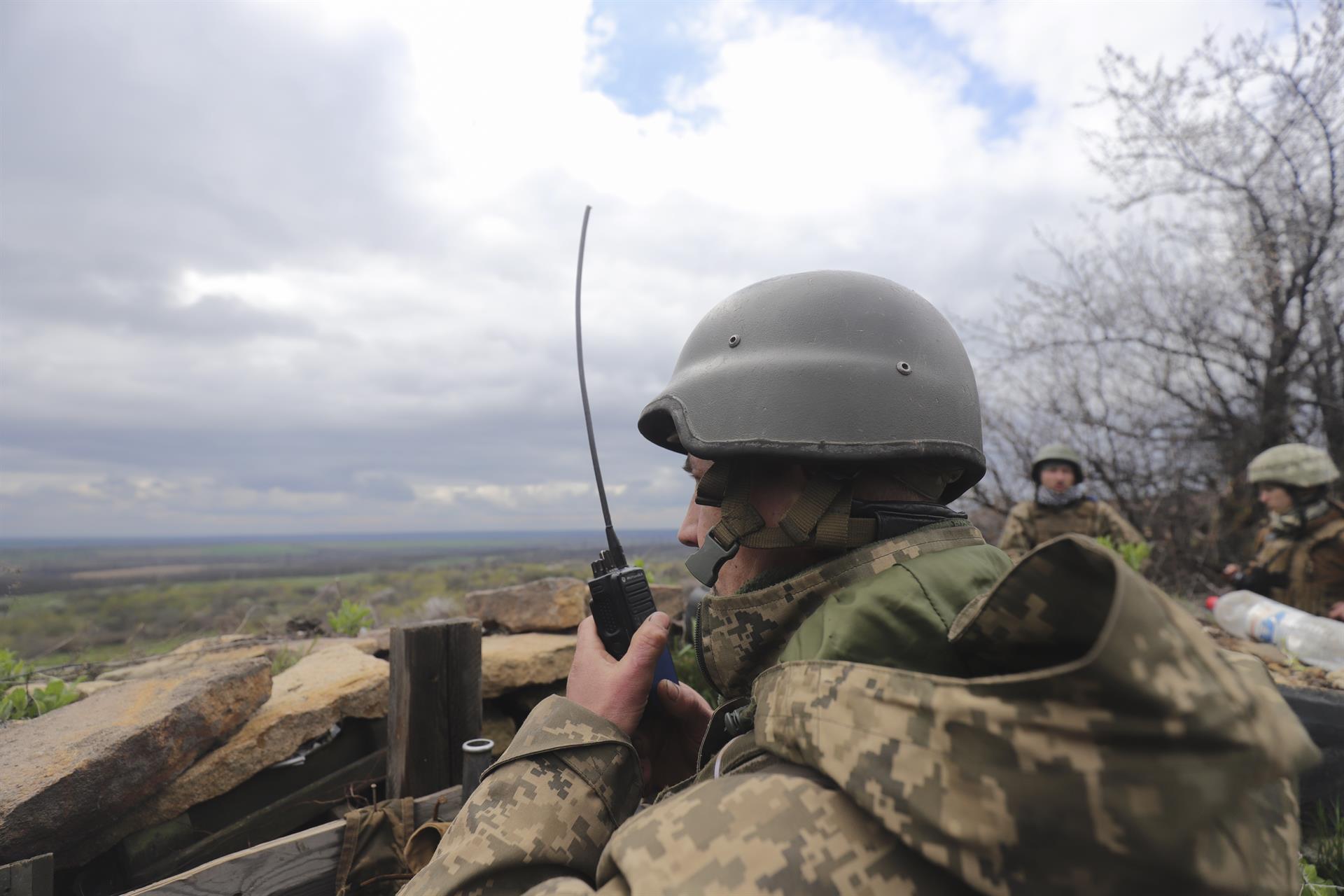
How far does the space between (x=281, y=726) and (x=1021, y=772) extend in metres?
3.63

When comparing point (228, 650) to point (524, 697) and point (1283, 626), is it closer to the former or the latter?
point (524, 697)

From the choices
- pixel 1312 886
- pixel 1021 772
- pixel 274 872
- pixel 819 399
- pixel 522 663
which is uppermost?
pixel 819 399

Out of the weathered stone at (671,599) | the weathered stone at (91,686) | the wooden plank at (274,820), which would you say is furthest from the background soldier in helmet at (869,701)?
the weathered stone at (671,599)

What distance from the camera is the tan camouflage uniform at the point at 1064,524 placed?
8617mm

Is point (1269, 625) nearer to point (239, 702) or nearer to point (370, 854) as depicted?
point (370, 854)

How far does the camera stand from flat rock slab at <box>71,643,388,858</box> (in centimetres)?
299

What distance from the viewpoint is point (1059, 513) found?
28.8 ft

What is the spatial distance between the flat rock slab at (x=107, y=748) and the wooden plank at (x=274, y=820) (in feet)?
1.30

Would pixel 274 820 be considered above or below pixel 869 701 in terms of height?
below

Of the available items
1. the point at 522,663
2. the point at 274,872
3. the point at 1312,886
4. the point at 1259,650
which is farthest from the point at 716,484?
the point at 1259,650

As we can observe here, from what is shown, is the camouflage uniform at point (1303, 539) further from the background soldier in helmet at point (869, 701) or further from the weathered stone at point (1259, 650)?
the background soldier in helmet at point (869, 701)

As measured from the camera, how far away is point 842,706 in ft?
3.55

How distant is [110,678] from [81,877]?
2.18 m

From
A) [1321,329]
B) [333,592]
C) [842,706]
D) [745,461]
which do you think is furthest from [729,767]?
[1321,329]
